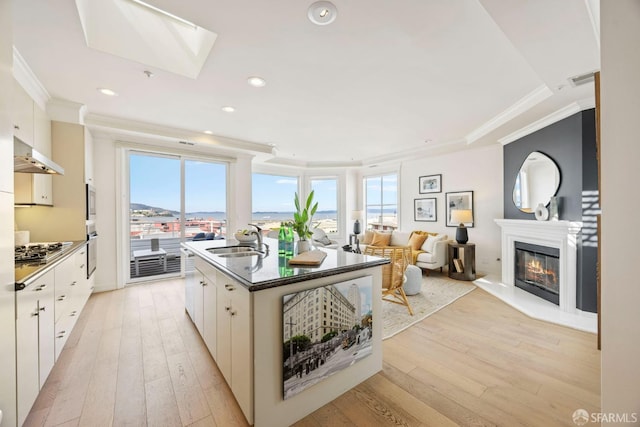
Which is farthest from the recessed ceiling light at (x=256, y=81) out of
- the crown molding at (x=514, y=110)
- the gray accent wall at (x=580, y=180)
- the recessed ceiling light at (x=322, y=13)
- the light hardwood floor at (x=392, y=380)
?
the gray accent wall at (x=580, y=180)

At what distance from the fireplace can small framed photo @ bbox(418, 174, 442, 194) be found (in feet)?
6.79

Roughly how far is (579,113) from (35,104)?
602 centimetres

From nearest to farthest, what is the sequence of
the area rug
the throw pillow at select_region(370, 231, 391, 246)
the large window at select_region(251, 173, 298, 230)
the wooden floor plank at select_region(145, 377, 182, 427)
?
the wooden floor plank at select_region(145, 377, 182, 427), the area rug, the throw pillow at select_region(370, 231, 391, 246), the large window at select_region(251, 173, 298, 230)

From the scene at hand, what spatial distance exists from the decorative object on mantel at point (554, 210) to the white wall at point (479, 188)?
1.36 metres

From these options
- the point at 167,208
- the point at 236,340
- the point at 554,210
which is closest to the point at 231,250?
the point at 236,340

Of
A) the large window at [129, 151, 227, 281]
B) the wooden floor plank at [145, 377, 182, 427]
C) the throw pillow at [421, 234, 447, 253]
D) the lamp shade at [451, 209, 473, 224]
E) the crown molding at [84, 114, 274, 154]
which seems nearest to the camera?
the wooden floor plank at [145, 377, 182, 427]

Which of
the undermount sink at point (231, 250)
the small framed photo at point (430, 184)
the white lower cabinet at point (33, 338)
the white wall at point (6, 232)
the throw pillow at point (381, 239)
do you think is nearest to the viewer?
the white wall at point (6, 232)

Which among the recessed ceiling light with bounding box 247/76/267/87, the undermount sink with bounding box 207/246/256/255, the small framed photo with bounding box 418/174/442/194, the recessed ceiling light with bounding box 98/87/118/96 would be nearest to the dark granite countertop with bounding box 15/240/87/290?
the undermount sink with bounding box 207/246/256/255

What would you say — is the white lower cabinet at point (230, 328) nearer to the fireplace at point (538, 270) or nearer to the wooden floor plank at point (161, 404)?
the wooden floor plank at point (161, 404)

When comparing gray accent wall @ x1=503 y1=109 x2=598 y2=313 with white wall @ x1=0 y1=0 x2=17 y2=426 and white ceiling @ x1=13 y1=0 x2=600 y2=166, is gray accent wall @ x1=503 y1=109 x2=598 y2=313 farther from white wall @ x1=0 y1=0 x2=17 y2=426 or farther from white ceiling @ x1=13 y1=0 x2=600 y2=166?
white wall @ x1=0 y1=0 x2=17 y2=426

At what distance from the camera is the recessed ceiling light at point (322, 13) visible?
169 centimetres

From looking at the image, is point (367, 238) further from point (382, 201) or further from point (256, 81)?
point (256, 81)

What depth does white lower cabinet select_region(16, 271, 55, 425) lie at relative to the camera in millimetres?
1392

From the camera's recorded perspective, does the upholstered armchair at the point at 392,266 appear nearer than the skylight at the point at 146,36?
No
